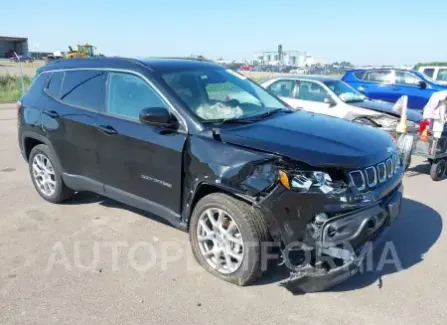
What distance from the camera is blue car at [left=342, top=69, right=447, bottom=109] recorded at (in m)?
12.6

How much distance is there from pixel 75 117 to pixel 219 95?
1633 mm

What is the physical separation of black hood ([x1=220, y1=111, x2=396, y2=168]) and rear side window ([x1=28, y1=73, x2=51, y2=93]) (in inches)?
109

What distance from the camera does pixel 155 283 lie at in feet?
11.5

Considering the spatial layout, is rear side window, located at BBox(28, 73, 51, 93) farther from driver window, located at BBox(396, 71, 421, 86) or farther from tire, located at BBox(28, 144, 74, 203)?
driver window, located at BBox(396, 71, 421, 86)

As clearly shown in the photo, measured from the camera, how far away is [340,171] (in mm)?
3119

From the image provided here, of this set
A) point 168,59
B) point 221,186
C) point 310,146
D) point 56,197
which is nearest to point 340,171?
point 310,146

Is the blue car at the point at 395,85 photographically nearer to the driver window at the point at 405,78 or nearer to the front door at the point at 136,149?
the driver window at the point at 405,78

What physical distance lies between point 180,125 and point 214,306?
1530mm

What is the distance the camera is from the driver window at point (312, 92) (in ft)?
28.9

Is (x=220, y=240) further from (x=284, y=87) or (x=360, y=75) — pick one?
(x=360, y=75)

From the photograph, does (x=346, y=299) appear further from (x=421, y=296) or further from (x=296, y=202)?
(x=296, y=202)

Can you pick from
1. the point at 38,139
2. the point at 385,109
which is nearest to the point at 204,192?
the point at 38,139

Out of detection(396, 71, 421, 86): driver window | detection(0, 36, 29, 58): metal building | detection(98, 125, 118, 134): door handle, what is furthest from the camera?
detection(0, 36, 29, 58): metal building

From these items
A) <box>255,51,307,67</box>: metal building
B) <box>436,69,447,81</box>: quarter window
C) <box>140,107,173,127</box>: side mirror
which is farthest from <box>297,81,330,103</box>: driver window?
<box>255,51,307,67</box>: metal building
